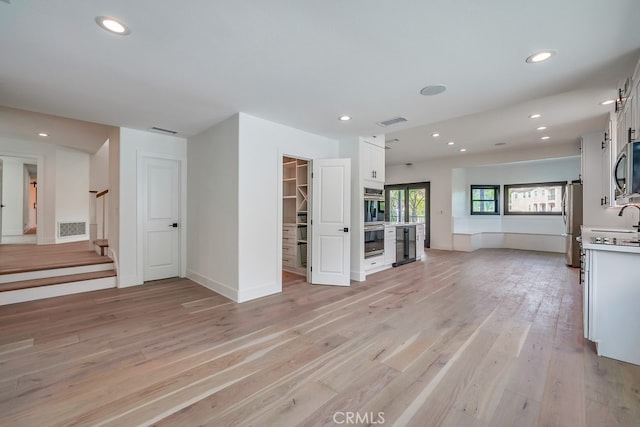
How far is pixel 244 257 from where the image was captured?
12.0 ft

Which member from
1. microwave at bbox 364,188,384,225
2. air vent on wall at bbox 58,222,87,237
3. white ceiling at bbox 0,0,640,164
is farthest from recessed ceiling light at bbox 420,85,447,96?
air vent on wall at bbox 58,222,87,237

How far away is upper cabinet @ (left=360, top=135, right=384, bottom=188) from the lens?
16.0 ft

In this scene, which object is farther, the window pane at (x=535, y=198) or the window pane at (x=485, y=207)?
the window pane at (x=485, y=207)

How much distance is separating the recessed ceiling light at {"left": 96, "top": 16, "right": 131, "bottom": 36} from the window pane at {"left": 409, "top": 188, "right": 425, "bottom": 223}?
833 centimetres

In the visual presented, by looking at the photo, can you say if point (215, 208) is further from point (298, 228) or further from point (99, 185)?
point (99, 185)

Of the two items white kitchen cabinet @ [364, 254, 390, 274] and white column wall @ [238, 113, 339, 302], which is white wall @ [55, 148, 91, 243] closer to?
white column wall @ [238, 113, 339, 302]

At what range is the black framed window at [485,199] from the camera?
862 centimetres

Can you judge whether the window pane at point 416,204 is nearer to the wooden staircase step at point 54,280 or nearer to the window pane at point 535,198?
the window pane at point 535,198

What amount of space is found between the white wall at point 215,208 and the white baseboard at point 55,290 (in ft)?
3.94

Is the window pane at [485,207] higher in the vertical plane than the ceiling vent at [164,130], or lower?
lower

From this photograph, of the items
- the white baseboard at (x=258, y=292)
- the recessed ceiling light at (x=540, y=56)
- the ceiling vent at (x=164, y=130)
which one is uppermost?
the ceiling vent at (x=164, y=130)

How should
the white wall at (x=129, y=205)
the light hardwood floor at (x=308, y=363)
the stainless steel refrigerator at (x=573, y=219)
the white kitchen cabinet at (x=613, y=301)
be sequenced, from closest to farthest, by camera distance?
the light hardwood floor at (x=308, y=363) → the white kitchen cabinet at (x=613, y=301) → the white wall at (x=129, y=205) → the stainless steel refrigerator at (x=573, y=219)

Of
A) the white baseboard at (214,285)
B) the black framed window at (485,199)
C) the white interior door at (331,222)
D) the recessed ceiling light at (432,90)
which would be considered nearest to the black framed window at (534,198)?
the black framed window at (485,199)

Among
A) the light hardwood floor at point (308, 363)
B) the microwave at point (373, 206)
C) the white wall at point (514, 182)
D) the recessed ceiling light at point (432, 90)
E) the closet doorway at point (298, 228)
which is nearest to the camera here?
the light hardwood floor at point (308, 363)
